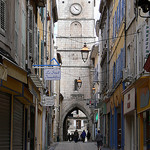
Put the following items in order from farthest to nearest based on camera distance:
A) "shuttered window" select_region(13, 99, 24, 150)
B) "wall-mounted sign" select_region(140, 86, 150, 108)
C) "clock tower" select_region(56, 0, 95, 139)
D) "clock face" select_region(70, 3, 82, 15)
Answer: "clock face" select_region(70, 3, 82, 15) → "clock tower" select_region(56, 0, 95, 139) → "shuttered window" select_region(13, 99, 24, 150) → "wall-mounted sign" select_region(140, 86, 150, 108)

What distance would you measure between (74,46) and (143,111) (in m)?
51.0

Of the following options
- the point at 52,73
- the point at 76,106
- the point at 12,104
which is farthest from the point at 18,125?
the point at 76,106

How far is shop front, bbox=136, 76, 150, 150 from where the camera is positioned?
13562 millimetres

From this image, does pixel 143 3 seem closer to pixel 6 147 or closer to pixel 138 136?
pixel 6 147

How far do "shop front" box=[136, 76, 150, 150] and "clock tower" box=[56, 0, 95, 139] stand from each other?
1814 inches

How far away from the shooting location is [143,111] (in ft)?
47.2

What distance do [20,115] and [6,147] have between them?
3137 mm

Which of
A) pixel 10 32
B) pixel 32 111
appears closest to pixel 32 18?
pixel 32 111

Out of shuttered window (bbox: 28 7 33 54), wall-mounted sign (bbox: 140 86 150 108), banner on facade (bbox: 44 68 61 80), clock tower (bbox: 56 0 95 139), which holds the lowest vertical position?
wall-mounted sign (bbox: 140 86 150 108)

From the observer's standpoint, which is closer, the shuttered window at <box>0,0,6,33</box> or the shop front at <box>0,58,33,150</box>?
the shop front at <box>0,58,33,150</box>

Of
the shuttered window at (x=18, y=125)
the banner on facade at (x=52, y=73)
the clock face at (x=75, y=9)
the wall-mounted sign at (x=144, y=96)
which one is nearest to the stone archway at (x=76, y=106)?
the clock face at (x=75, y=9)

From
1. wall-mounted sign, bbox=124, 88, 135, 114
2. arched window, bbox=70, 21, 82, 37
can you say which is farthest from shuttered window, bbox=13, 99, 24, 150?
arched window, bbox=70, 21, 82, 37

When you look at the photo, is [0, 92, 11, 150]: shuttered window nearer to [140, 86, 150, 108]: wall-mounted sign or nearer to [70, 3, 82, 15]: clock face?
[140, 86, 150, 108]: wall-mounted sign

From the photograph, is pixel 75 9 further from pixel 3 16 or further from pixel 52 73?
pixel 3 16
